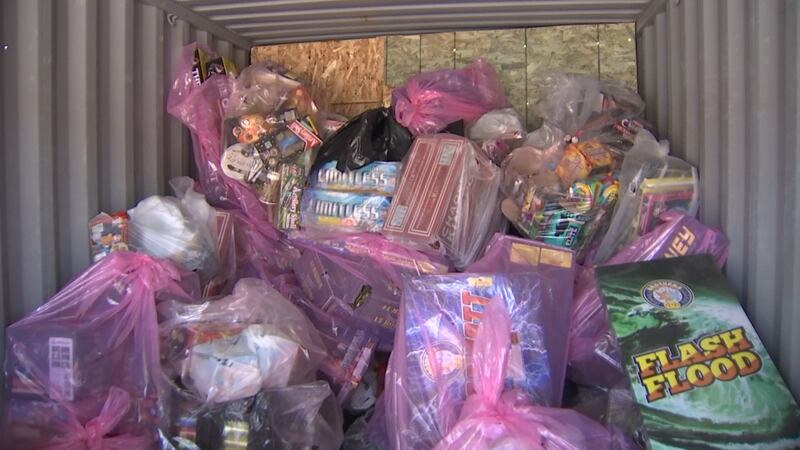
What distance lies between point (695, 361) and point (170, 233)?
2.02 meters

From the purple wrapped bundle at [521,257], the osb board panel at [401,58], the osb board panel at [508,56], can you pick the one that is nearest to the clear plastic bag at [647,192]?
the purple wrapped bundle at [521,257]

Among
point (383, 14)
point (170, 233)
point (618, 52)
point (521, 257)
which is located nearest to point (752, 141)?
point (521, 257)

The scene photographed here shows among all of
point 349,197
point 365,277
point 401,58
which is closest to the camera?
point 365,277

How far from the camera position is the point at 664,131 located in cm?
278

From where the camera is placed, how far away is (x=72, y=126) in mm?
2262

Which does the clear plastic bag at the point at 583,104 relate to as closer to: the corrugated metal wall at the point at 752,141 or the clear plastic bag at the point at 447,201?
the corrugated metal wall at the point at 752,141

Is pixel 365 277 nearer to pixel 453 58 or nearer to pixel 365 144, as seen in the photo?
pixel 365 144

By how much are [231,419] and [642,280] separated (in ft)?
4.61

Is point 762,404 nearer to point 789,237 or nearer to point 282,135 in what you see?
point 789,237

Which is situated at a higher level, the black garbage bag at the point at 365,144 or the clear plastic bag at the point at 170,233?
the black garbage bag at the point at 365,144

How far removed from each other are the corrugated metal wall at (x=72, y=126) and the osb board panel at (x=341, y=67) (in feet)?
2.61

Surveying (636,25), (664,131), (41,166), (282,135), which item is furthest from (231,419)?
(636,25)

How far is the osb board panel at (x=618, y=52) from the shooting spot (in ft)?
10.3

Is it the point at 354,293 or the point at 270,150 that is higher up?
the point at 270,150
